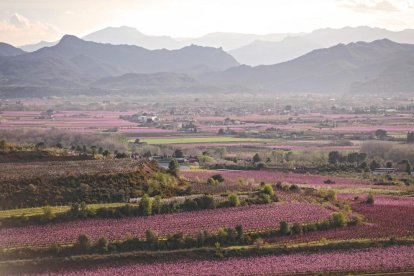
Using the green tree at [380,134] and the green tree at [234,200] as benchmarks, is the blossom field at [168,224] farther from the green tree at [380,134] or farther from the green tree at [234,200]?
the green tree at [380,134]

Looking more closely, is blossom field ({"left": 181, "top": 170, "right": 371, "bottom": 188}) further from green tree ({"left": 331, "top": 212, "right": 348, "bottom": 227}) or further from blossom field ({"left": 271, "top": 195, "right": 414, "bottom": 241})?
green tree ({"left": 331, "top": 212, "right": 348, "bottom": 227})

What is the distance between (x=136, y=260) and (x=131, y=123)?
360 ft

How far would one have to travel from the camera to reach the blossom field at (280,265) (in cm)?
3388

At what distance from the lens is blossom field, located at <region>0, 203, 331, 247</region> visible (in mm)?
38156

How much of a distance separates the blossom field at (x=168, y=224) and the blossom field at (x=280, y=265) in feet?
13.3

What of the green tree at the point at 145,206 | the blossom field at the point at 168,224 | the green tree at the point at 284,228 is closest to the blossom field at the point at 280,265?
the green tree at the point at 284,228

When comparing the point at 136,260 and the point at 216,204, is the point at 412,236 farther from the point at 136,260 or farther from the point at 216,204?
the point at 136,260

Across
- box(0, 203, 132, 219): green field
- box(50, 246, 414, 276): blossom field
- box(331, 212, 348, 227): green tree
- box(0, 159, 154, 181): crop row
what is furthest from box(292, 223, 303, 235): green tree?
box(0, 159, 154, 181): crop row

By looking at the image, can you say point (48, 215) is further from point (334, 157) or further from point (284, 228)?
point (334, 157)

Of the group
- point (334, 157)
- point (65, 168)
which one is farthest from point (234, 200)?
point (334, 157)

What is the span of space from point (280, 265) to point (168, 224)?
27.3ft

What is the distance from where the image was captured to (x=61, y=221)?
135 feet

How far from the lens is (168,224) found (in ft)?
134

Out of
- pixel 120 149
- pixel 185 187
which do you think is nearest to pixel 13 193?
pixel 185 187
